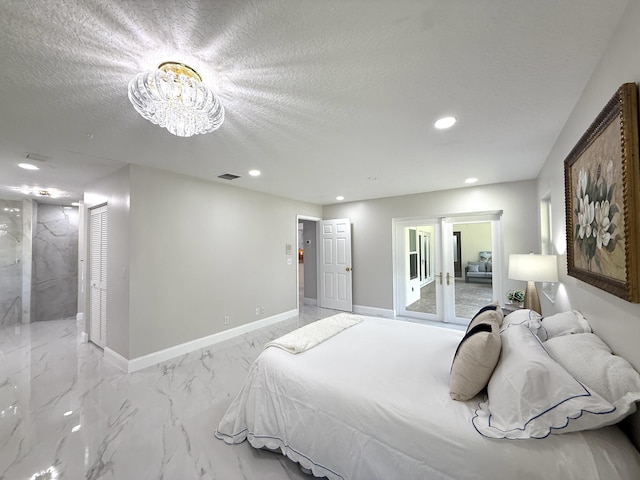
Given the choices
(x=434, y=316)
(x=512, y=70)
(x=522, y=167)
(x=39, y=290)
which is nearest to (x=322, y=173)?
(x=512, y=70)

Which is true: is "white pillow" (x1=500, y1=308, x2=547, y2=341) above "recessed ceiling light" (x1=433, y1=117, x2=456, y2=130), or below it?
below

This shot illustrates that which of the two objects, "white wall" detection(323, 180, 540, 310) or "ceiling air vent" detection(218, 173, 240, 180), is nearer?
"ceiling air vent" detection(218, 173, 240, 180)

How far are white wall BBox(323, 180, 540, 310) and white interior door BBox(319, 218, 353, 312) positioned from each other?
0.53 ft

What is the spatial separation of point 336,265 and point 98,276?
4194 millimetres

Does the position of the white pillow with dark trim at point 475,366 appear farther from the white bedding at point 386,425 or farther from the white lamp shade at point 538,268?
the white lamp shade at point 538,268

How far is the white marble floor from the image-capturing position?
171 centimetres

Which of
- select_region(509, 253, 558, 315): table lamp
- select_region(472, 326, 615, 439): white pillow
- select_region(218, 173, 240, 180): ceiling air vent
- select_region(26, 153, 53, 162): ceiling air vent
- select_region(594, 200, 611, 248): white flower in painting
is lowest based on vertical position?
select_region(472, 326, 615, 439): white pillow

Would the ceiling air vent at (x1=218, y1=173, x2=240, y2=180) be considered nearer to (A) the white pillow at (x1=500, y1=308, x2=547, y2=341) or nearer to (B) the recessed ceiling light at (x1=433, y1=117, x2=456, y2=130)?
(B) the recessed ceiling light at (x1=433, y1=117, x2=456, y2=130)

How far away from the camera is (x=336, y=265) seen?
5883mm

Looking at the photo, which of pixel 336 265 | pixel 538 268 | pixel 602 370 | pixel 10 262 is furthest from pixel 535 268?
pixel 10 262

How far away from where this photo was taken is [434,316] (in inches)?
195

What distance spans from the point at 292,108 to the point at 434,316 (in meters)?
4.57

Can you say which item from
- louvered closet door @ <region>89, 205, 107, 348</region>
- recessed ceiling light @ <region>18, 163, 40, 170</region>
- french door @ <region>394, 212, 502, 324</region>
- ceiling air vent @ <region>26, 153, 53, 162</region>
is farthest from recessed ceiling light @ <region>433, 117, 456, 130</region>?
recessed ceiling light @ <region>18, 163, 40, 170</region>

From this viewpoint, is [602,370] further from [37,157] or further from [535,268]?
[37,157]
